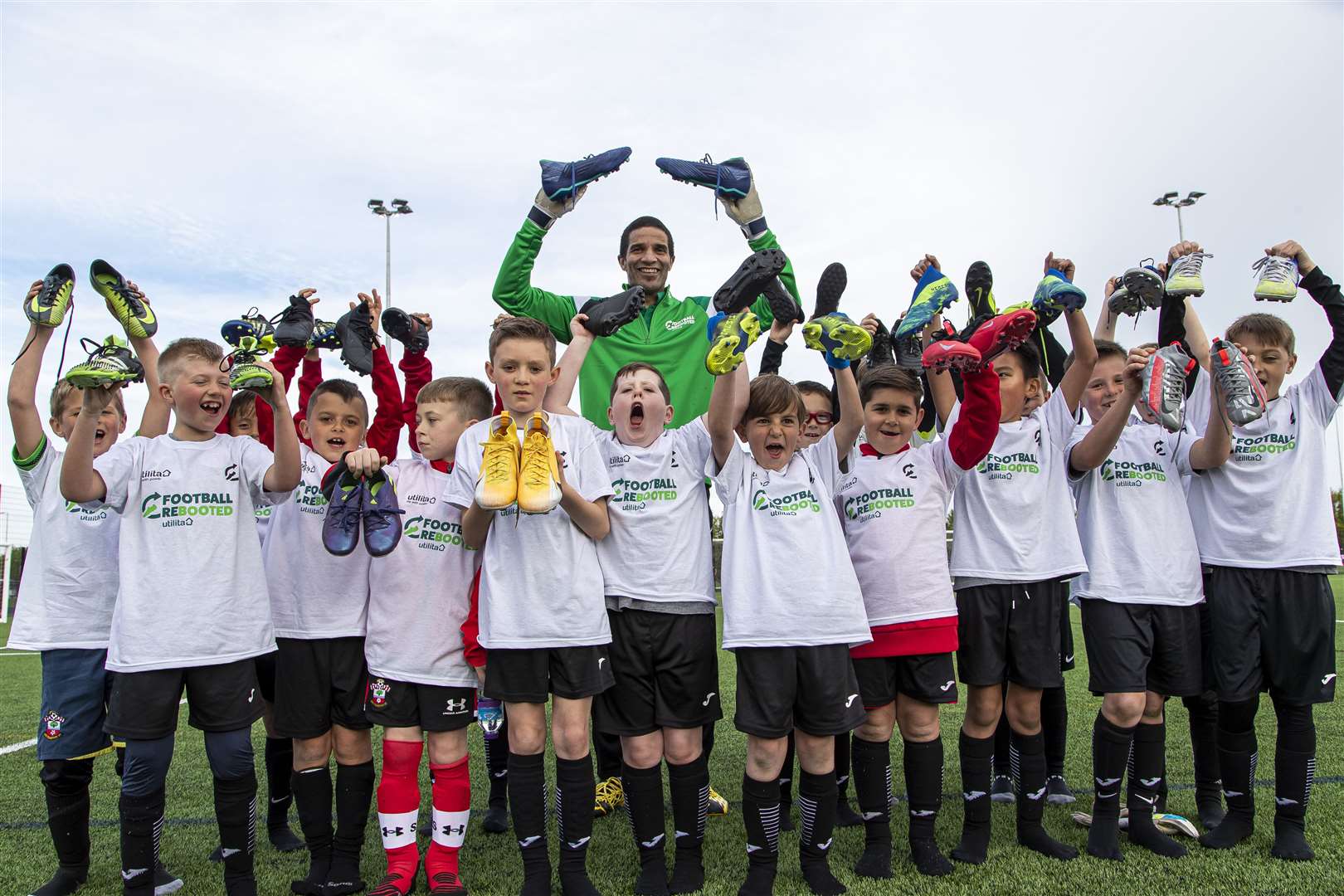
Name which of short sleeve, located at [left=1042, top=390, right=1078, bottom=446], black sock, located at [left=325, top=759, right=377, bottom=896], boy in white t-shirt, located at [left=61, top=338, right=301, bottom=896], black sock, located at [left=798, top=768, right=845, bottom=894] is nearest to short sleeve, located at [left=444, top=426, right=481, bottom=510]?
boy in white t-shirt, located at [left=61, top=338, right=301, bottom=896]

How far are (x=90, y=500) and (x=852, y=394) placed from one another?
3034 mm

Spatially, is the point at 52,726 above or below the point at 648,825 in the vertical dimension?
above

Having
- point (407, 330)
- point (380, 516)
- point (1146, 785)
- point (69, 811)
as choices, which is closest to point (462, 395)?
point (407, 330)

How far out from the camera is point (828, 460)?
3904 mm

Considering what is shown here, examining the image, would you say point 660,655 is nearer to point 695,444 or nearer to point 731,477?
point 731,477

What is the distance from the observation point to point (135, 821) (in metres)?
3.37

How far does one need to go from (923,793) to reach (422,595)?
→ 2231mm

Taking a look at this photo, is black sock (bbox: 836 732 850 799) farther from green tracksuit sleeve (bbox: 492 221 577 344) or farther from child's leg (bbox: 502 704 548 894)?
green tracksuit sleeve (bbox: 492 221 577 344)

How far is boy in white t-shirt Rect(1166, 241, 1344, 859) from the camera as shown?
3.85m

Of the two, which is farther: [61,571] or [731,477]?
[61,571]

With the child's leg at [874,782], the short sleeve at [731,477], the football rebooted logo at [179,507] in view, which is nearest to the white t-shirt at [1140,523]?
the child's leg at [874,782]

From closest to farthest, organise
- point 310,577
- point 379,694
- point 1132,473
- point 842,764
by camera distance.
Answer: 1. point 379,694
2. point 310,577
3. point 1132,473
4. point 842,764

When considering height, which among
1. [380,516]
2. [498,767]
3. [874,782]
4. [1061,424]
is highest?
[1061,424]

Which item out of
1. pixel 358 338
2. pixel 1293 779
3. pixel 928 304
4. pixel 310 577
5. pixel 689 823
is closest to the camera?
pixel 689 823
